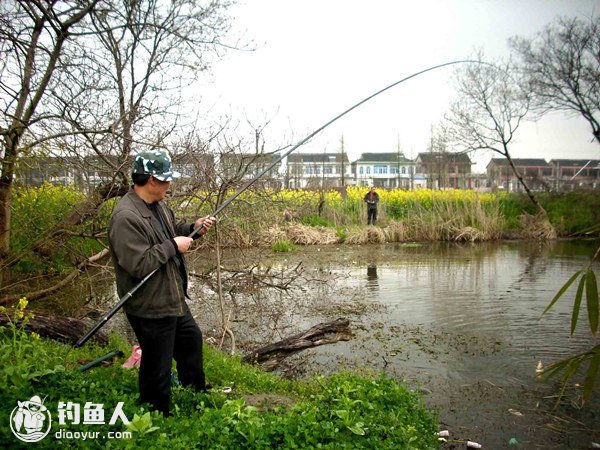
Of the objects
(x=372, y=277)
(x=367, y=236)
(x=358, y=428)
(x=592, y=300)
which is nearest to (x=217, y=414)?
(x=358, y=428)

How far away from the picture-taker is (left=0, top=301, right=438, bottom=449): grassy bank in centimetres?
288

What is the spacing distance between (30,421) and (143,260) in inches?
44.4

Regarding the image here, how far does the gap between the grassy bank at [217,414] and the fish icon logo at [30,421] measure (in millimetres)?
37

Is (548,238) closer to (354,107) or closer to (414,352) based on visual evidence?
(414,352)

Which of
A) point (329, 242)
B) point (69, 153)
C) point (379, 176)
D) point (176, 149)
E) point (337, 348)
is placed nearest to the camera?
point (69, 153)

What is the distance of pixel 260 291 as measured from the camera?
9.41 m

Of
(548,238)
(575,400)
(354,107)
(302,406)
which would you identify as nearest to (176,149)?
(354,107)

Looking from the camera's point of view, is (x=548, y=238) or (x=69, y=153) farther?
(x=548, y=238)

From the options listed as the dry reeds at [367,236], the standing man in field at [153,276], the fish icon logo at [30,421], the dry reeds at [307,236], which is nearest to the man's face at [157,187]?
the standing man in field at [153,276]

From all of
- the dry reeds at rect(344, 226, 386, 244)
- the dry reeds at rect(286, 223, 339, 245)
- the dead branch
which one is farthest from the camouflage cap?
the dry reeds at rect(344, 226, 386, 244)

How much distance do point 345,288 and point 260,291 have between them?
1.98 m

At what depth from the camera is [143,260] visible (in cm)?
312

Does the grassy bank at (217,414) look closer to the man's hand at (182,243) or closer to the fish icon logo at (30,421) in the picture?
the fish icon logo at (30,421)

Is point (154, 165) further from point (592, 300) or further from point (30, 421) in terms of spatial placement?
point (592, 300)
